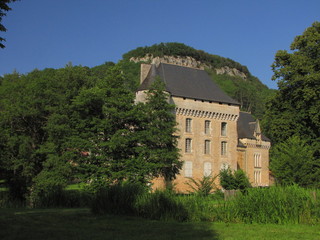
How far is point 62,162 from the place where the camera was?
91.8 feet

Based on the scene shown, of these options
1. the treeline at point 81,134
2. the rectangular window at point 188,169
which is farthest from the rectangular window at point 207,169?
the treeline at point 81,134

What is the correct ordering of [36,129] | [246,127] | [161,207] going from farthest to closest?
1. [246,127]
2. [36,129]
3. [161,207]

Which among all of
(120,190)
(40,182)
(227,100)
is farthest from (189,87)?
(120,190)

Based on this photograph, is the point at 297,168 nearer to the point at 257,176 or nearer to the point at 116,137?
the point at 116,137

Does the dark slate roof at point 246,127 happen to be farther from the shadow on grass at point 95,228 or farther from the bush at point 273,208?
the shadow on grass at point 95,228

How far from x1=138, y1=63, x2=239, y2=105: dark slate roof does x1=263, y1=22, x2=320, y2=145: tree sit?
10.3 meters

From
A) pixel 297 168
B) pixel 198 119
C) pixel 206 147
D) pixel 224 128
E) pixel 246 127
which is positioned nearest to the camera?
pixel 297 168

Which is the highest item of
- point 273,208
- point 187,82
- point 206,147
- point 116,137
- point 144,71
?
point 144,71

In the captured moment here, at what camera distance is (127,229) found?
10.8m

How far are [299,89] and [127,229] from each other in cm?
2326

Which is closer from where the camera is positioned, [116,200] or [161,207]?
[161,207]

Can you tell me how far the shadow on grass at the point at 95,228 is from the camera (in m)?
9.62

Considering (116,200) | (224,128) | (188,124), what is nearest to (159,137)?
(188,124)

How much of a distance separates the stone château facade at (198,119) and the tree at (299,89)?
31.2ft
